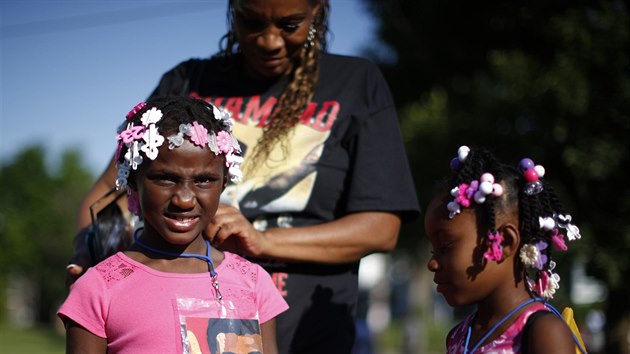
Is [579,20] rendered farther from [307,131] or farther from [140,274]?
[140,274]

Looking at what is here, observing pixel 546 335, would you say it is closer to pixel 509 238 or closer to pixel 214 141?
pixel 509 238

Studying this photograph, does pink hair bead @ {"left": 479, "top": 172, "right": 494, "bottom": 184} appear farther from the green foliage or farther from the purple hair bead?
the green foliage

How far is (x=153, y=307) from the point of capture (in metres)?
2.52

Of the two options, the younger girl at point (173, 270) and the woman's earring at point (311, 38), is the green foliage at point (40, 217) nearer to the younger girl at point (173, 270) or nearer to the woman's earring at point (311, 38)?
the woman's earring at point (311, 38)

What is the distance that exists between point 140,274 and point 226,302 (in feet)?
0.93

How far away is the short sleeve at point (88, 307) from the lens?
246 cm

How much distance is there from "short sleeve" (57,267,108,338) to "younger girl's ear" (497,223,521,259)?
133 cm

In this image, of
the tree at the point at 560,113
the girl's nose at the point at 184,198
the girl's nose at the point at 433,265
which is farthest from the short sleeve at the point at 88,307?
the tree at the point at 560,113

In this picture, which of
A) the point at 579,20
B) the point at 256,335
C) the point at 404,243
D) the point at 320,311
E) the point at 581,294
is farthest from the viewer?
the point at 581,294

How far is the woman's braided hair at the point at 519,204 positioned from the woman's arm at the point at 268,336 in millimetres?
800

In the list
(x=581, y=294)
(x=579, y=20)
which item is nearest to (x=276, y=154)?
(x=579, y=20)

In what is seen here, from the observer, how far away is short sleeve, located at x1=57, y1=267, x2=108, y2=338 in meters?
2.46

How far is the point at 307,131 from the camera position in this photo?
328 cm

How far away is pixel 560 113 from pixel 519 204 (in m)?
7.56
